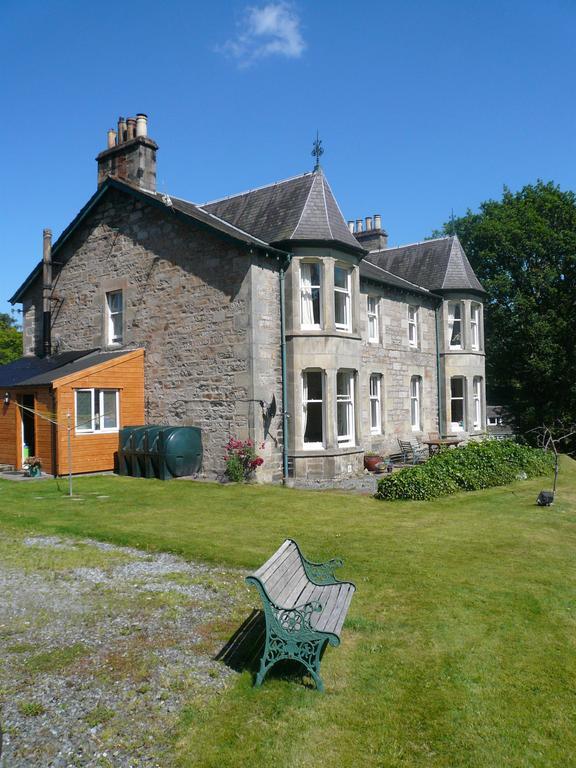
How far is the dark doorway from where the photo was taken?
19.3 meters

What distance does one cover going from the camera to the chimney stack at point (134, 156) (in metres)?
20.5

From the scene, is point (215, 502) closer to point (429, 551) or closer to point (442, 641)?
→ point (429, 551)

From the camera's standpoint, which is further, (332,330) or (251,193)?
(251,193)

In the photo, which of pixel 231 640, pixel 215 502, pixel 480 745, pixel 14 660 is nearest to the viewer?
pixel 480 745

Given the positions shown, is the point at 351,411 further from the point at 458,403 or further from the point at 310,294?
the point at 458,403

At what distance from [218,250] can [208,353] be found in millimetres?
2983

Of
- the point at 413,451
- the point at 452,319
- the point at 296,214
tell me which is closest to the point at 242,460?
the point at 296,214

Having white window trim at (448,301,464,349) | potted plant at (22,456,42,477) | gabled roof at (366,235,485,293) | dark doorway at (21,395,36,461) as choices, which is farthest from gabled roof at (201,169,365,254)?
white window trim at (448,301,464,349)

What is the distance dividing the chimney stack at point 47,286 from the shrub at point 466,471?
1409 centimetres

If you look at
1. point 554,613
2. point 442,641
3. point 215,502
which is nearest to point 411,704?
point 442,641

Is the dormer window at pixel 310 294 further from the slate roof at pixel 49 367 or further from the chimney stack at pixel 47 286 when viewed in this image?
the chimney stack at pixel 47 286

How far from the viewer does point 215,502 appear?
14.2 meters

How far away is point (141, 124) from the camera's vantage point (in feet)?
67.5

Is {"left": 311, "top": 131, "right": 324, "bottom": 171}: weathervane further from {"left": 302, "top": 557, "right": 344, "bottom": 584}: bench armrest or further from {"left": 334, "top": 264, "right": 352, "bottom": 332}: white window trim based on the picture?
{"left": 302, "top": 557, "right": 344, "bottom": 584}: bench armrest
